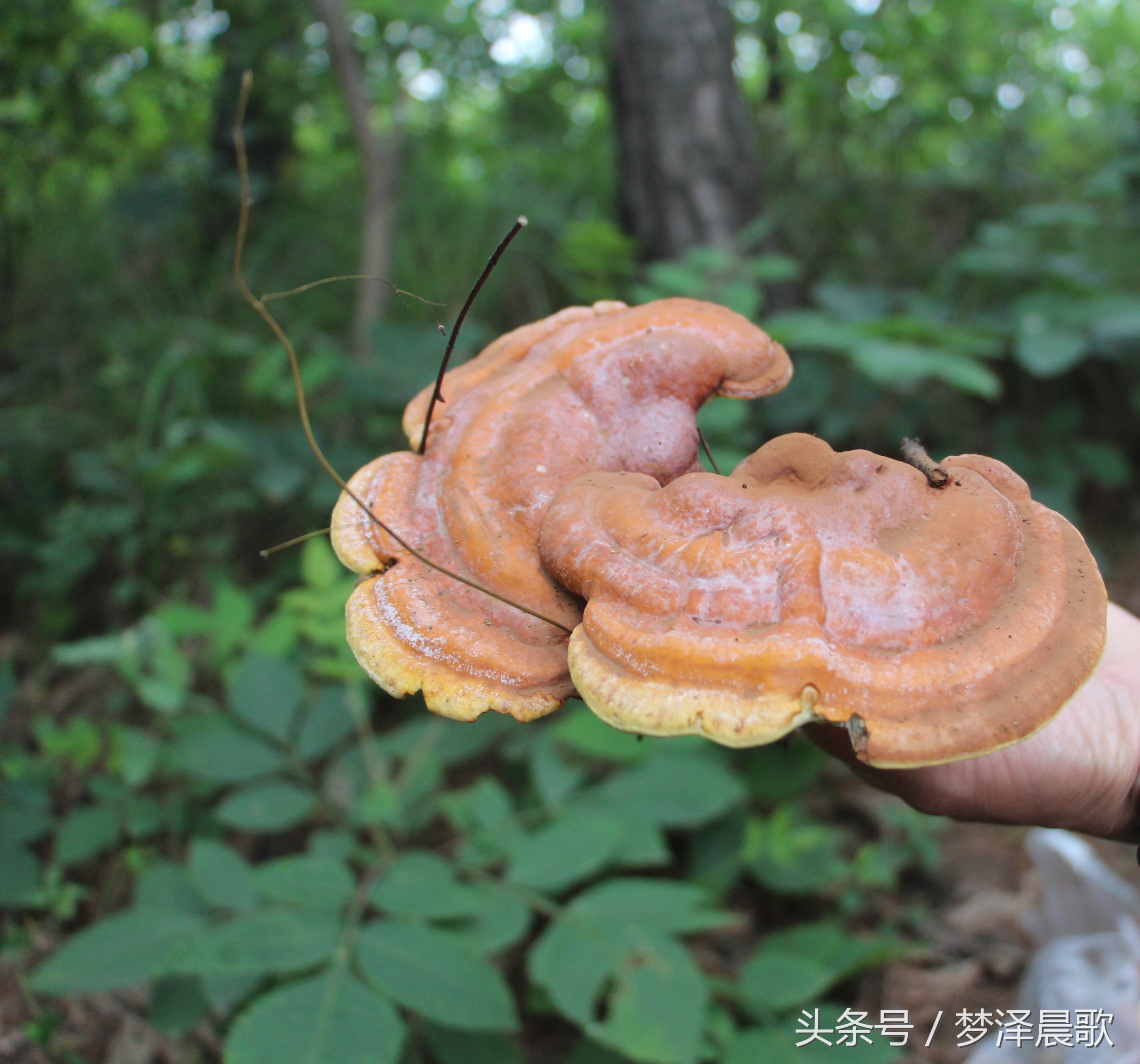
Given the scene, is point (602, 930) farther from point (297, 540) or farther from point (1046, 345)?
point (1046, 345)

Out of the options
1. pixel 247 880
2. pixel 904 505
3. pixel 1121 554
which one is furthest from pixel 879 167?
pixel 247 880

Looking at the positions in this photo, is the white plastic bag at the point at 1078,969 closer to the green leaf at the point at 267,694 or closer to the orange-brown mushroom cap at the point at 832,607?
the orange-brown mushroom cap at the point at 832,607

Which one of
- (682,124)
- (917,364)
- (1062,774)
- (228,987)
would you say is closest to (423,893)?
(228,987)

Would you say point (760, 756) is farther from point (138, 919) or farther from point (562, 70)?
point (562, 70)

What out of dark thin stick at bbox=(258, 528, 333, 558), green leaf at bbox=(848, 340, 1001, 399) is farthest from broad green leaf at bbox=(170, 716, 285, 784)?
green leaf at bbox=(848, 340, 1001, 399)

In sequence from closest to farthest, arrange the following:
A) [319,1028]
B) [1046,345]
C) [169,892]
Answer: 1. [319,1028]
2. [169,892]
3. [1046,345]
